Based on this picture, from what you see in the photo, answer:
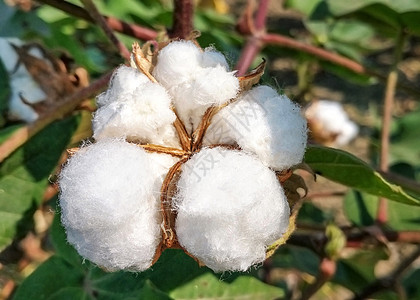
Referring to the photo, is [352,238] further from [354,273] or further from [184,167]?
[184,167]

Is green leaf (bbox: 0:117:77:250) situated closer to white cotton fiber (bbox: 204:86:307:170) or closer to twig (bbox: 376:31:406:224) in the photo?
white cotton fiber (bbox: 204:86:307:170)

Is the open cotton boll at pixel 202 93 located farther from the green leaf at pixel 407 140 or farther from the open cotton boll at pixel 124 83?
the green leaf at pixel 407 140

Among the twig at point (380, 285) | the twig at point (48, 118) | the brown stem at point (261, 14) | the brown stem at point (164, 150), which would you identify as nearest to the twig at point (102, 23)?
Result: the twig at point (48, 118)

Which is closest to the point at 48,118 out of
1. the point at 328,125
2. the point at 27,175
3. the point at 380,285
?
the point at 27,175

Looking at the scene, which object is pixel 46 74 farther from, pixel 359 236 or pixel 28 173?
pixel 359 236

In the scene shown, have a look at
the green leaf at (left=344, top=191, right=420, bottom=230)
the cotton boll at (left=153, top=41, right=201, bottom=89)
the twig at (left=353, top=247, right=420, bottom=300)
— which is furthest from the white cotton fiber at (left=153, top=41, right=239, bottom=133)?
the twig at (left=353, top=247, right=420, bottom=300)

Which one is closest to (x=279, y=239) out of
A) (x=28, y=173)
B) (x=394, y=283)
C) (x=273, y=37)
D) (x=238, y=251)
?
(x=238, y=251)
